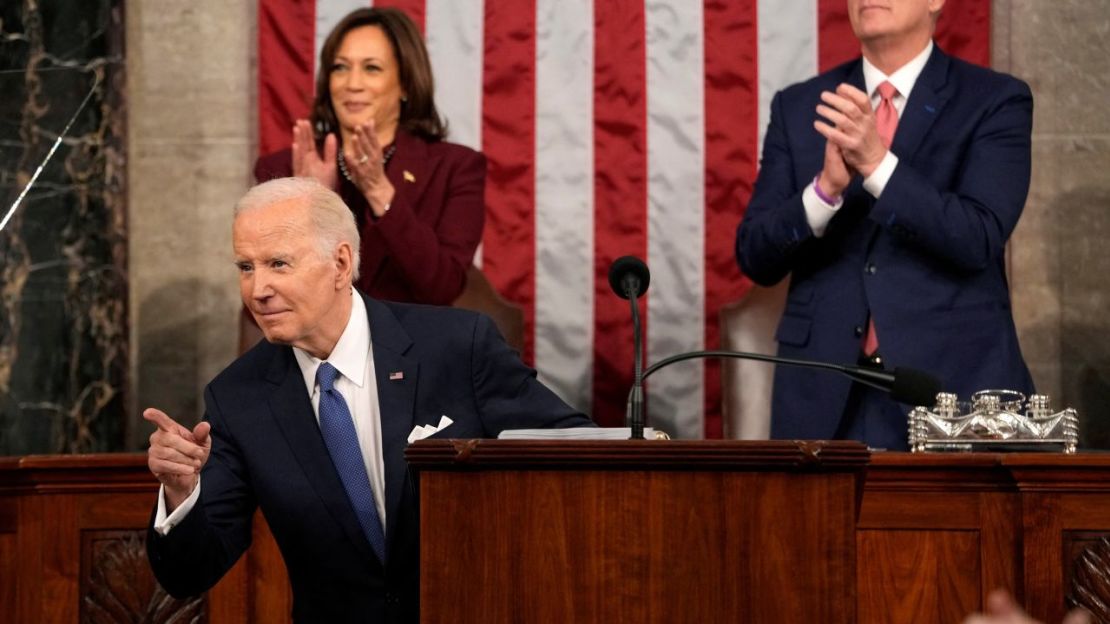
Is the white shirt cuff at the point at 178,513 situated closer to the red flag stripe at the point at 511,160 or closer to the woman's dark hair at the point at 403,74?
the woman's dark hair at the point at 403,74

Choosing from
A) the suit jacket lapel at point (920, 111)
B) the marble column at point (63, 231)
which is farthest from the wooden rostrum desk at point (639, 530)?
the marble column at point (63, 231)

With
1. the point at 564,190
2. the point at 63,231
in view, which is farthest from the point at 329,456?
the point at 564,190

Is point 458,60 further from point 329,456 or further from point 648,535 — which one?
point 648,535

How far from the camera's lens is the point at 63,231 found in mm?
5059

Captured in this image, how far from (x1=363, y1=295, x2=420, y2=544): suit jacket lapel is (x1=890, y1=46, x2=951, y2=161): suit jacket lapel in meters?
1.49

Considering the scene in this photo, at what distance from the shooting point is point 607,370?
5363 millimetres

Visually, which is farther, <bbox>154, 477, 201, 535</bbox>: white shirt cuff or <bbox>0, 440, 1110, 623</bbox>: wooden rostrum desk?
<bbox>154, 477, 201, 535</bbox>: white shirt cuff

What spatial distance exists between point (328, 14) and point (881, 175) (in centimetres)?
234

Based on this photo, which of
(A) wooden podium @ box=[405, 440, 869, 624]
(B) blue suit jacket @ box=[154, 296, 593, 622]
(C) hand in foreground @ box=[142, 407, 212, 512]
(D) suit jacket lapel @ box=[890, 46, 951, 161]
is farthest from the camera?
(D) suit jacket lapel @ box=[890, 46, 951, 161]

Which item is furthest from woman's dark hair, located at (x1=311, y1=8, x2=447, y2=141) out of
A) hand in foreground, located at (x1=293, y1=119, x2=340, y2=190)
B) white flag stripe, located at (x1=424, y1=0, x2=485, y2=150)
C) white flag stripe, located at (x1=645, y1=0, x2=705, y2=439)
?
white flag stripe, located at (x1=645, y1=0, x2=705, y2=439)

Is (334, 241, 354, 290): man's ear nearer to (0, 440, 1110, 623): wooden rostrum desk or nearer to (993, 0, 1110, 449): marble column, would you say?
(0, 440, 1110, 623): wooden rostrum desk

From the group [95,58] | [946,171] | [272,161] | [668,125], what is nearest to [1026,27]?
[668,125]

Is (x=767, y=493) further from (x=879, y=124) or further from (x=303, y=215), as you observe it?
(x=879, y=124)

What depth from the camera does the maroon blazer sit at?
4.30 metres
